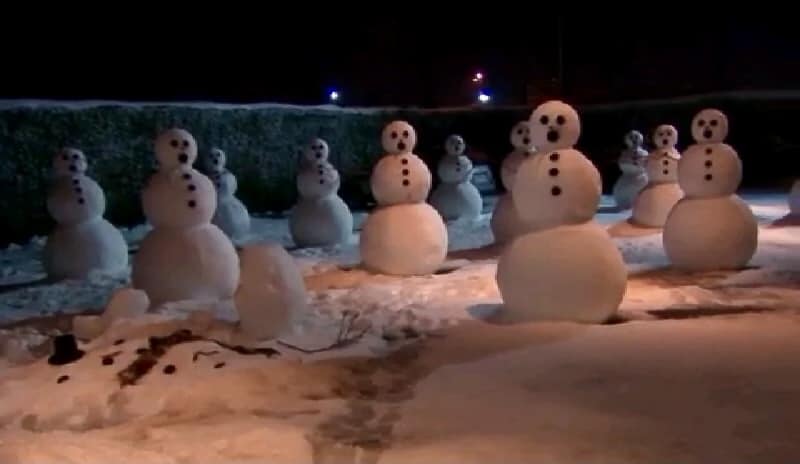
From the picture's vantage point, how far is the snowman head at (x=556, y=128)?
8625 mm

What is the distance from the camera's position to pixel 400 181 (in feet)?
39.0

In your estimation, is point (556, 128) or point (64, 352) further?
point (556, 128)

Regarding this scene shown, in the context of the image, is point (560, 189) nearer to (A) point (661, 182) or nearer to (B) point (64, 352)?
(B) point (64, 352)

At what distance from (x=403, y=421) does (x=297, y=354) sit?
5.81ft

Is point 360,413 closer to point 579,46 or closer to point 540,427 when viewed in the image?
point 540,427

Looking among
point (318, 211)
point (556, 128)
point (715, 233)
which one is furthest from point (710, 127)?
point (318, 211)

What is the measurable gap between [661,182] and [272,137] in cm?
845

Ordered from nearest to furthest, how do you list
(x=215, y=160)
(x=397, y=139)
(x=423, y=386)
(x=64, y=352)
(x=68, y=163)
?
(x=423, y=386) < (x=64, y=352) < (x=397, y=139) < (x=68, y=163) < (x=215, y=160)

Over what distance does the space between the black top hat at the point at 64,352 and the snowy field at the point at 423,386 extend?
111 mm

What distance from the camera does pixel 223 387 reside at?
266 inches

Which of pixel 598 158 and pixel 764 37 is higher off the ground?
pixel 764 37

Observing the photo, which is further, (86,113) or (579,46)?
(579,46)

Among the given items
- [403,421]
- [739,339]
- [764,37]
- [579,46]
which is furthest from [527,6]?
[403,421]

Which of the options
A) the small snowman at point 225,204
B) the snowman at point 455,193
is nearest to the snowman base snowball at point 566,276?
the small snowman at point 225,204
